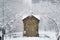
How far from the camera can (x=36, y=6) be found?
4281mm

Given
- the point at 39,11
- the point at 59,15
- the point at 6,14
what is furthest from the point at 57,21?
the point at 6,14

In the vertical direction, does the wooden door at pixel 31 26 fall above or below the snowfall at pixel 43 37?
above

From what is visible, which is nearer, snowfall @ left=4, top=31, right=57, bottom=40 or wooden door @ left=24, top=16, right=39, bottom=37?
snowfall @ left=4, top=31, right=57, bottom=40

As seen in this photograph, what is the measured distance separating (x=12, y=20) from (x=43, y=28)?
693 mm

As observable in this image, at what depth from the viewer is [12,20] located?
4.29 metres

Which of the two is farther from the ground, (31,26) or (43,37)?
(31,26)

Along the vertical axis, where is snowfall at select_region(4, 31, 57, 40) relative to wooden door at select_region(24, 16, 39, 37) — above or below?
below

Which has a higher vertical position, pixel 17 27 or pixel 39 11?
pixel 39 11

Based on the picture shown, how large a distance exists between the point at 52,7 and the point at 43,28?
0.50 m

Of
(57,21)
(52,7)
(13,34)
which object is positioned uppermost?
(52,7)

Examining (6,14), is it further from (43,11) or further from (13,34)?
(43,11)

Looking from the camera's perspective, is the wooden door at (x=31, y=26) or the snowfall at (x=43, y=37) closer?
the snowfall at (x=43, y=37)

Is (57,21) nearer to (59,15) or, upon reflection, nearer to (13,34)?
(59,15)

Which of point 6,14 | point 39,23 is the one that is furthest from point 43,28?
point 6,14
